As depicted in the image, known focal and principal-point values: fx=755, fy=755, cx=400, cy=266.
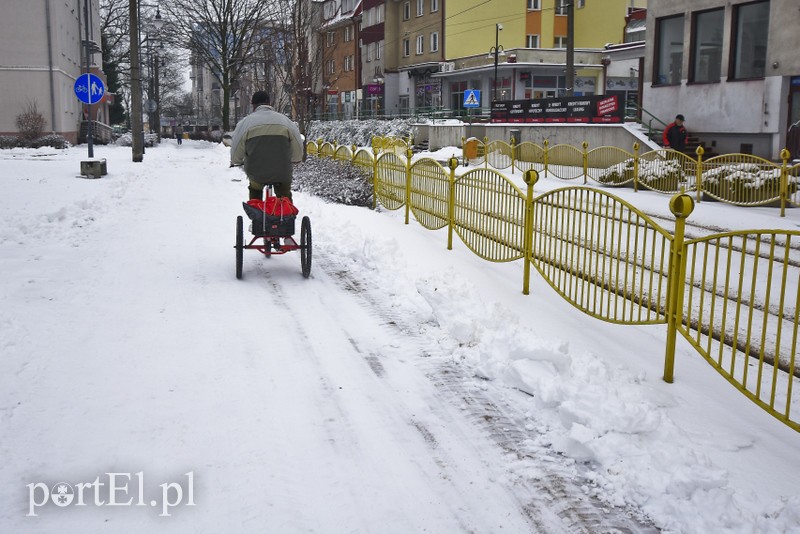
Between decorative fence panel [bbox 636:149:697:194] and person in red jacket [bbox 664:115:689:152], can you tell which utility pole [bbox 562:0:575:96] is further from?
decorative fence panel [bbox 636:149:697:194]

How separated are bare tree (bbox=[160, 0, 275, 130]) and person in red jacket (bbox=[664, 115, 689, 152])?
99.7 feet

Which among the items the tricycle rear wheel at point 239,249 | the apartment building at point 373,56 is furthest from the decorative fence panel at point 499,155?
the apartment building at point 373,56

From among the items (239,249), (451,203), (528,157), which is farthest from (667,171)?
(239,249)

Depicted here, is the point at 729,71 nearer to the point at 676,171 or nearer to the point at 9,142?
the point at 676,171

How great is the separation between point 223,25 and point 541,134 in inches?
982

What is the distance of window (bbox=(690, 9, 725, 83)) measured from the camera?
2698cm

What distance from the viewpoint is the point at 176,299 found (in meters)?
7.77

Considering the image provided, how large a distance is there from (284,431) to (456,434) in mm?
1064

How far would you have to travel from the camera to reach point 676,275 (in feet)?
17.7

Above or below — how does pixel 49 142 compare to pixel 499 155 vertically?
above

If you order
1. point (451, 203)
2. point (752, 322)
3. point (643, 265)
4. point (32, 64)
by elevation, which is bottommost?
point (752, 322)

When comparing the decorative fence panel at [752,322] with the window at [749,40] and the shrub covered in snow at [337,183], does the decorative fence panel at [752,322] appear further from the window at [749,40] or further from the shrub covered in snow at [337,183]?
the window at [749,40]

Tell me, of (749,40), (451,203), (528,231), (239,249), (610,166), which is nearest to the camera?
(528,231)

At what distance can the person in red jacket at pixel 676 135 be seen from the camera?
80.5 feet
